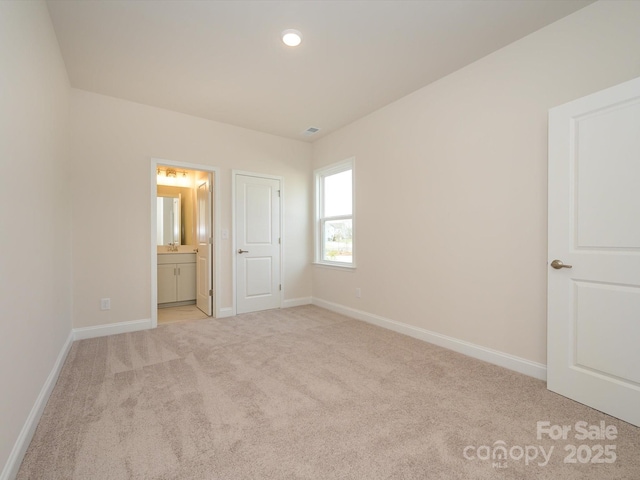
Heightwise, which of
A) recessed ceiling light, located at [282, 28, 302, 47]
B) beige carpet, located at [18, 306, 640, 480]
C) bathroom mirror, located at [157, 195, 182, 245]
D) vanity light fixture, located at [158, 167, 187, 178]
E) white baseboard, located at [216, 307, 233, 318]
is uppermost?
recessed ceiling light, located at [282, 28, 302, 47]

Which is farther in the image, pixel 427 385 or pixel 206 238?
pixel 206 238

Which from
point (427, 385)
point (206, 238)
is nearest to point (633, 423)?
point (427, 385)

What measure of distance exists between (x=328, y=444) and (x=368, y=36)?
2944mm

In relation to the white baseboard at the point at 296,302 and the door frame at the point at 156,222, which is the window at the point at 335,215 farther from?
the door frame at the point at 156,222

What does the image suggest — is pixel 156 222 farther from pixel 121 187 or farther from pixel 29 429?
pixel 29 429

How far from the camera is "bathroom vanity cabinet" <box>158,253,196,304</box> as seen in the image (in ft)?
16.2

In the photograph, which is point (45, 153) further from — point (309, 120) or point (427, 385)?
point (427, 385)

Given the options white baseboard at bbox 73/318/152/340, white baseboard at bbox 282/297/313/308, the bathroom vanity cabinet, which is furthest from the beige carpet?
the bathroom vanity cabinet

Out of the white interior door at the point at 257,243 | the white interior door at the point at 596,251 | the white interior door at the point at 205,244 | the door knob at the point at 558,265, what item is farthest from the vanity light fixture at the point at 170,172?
the door knob at the point at 558,265

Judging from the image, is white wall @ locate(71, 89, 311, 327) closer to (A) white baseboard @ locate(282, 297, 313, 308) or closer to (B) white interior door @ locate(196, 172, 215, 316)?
(B) white interior door @ locate(196, 172, 215, 316)

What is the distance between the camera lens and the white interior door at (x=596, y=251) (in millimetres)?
1813

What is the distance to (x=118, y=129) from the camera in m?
3.54

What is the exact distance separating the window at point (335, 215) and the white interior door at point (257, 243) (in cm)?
72

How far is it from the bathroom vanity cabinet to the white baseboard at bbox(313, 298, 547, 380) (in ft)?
9.21
